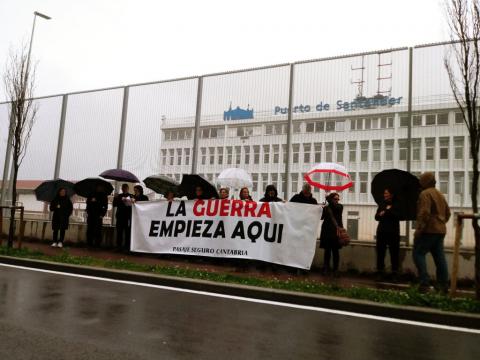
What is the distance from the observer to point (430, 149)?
9.71 metres

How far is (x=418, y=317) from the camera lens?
6309 millimetres

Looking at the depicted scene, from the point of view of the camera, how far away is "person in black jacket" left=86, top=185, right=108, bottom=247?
13.3 m

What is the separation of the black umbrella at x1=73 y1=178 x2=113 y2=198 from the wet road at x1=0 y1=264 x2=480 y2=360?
262 inches

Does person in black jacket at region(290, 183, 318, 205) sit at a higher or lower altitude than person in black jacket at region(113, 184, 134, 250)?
higher

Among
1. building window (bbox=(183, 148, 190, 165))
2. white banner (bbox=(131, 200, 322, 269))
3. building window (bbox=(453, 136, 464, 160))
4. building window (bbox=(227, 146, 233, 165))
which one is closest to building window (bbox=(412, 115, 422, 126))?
building window (bbox=(453, 136, 464, 160))

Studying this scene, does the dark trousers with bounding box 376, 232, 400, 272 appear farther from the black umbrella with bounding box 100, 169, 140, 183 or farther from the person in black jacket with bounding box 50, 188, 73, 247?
the person in black jacket with bounding box 50, 188, 73, 247

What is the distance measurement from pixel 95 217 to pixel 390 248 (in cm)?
781

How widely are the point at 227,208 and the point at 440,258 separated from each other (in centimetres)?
450

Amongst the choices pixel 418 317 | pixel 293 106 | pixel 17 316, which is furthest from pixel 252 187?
pixel 17 316

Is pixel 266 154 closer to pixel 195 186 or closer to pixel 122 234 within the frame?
pixel 195 186

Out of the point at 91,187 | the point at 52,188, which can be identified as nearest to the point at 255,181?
the point at 91,187

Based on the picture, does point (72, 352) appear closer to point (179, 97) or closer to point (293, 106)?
point (293, 106)

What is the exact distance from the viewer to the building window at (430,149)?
31.7ft

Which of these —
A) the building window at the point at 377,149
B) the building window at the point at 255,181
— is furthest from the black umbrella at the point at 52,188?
the building window at the point at 377,149
